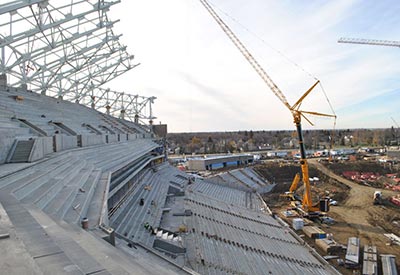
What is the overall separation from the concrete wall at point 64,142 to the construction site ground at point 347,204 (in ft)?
59.0

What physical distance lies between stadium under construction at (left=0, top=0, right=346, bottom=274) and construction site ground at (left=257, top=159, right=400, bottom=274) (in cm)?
439

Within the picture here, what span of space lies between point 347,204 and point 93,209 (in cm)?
3401

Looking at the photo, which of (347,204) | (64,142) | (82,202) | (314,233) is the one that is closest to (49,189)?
(82,202)

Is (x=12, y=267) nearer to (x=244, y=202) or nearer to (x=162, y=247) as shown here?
(x=162, y=247)

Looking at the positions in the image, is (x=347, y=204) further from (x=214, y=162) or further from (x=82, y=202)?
(x=82, y=202)

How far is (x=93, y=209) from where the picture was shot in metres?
7.65

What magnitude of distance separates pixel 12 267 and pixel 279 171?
51.1 meters

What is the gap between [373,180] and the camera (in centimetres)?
4641

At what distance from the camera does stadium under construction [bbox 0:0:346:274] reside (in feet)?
13.2

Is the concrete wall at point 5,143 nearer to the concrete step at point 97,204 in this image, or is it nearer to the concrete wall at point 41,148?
the concrete wall at point 41,148

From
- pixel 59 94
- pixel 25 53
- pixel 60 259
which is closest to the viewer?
pixel 60 259

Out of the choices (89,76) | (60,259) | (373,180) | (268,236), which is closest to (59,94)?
(89,76)

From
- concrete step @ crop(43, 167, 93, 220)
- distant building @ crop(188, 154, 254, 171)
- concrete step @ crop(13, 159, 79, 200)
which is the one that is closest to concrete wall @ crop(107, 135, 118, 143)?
concrete step @ crop(13, 159, 79, 200)

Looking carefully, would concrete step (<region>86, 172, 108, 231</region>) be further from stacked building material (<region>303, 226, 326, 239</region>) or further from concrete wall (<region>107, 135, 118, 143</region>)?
stacked building material (<region>303, 226, 326, 239</region>)
